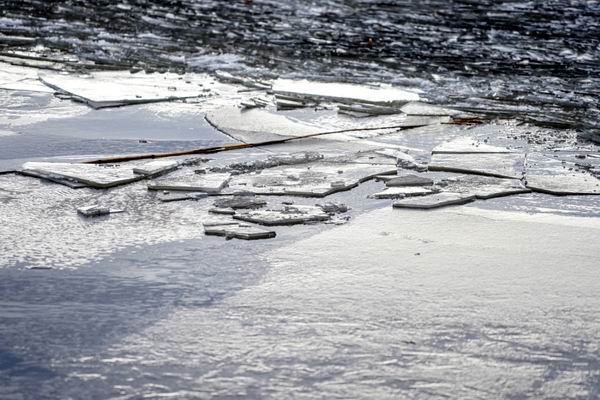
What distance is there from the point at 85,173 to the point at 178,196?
0.56m

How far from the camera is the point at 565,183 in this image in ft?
16.7

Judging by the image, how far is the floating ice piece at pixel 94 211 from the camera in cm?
439

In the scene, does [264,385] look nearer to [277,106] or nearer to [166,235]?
[166,235]

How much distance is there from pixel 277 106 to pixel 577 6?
936 centimetres

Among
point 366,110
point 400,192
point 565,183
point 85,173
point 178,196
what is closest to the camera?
point 178,196

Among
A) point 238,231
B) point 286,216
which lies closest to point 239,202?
point 286,216

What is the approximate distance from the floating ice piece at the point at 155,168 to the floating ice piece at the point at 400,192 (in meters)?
1.06

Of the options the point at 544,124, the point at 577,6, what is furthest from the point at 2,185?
the point at 577,6

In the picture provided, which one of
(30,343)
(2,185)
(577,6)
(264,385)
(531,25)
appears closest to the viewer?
(264,385)

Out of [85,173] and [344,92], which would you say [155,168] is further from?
[344,92]

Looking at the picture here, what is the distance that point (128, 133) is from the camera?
5.97m

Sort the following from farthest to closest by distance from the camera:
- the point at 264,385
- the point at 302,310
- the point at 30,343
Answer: the point at 302,310
the point at 30,343
the point at 264,385

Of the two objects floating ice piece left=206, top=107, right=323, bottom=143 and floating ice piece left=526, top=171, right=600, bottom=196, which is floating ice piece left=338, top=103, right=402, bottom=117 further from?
floating ice piece left=526, top=171, right=600, bottom=196

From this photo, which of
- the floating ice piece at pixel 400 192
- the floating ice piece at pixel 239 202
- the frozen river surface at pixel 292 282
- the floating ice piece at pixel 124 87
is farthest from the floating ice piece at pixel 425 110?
the floating ice piece at pixel 239 202
